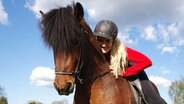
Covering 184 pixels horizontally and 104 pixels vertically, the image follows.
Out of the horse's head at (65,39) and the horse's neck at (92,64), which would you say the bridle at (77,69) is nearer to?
the horse's head at (65,39)

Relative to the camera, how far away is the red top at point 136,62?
24.5 ft

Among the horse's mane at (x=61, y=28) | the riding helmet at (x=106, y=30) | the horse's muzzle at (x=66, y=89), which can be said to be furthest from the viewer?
the riding helmet at (x=106, y=30)

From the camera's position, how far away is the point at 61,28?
6477mm

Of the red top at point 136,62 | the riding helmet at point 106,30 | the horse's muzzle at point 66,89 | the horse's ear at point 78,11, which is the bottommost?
the horse's muzzle at point 66,89

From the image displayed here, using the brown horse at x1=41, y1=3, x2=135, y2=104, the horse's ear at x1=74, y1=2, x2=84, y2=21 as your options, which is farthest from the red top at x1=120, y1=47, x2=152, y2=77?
the horse's ear at x1=74, y1=2, x2=84, y2=21

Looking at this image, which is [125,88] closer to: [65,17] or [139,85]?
[139,85]

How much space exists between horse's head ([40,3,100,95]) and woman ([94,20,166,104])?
2.21ft

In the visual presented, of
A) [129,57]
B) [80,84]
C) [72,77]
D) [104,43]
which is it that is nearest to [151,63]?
[129,57]

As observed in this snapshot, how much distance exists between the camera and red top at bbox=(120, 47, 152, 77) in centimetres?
745

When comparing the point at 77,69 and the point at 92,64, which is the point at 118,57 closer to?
the point at 92,64

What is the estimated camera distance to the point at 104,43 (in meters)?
7.59

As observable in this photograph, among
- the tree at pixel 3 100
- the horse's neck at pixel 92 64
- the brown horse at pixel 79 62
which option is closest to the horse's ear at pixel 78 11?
the brown horse at pixel 79 62

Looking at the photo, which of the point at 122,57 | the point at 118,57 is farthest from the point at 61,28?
the point at 122,57

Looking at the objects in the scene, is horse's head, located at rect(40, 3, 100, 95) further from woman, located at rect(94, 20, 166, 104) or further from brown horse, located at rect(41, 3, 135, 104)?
woman, located at rect(94, 20, 166, 104)
